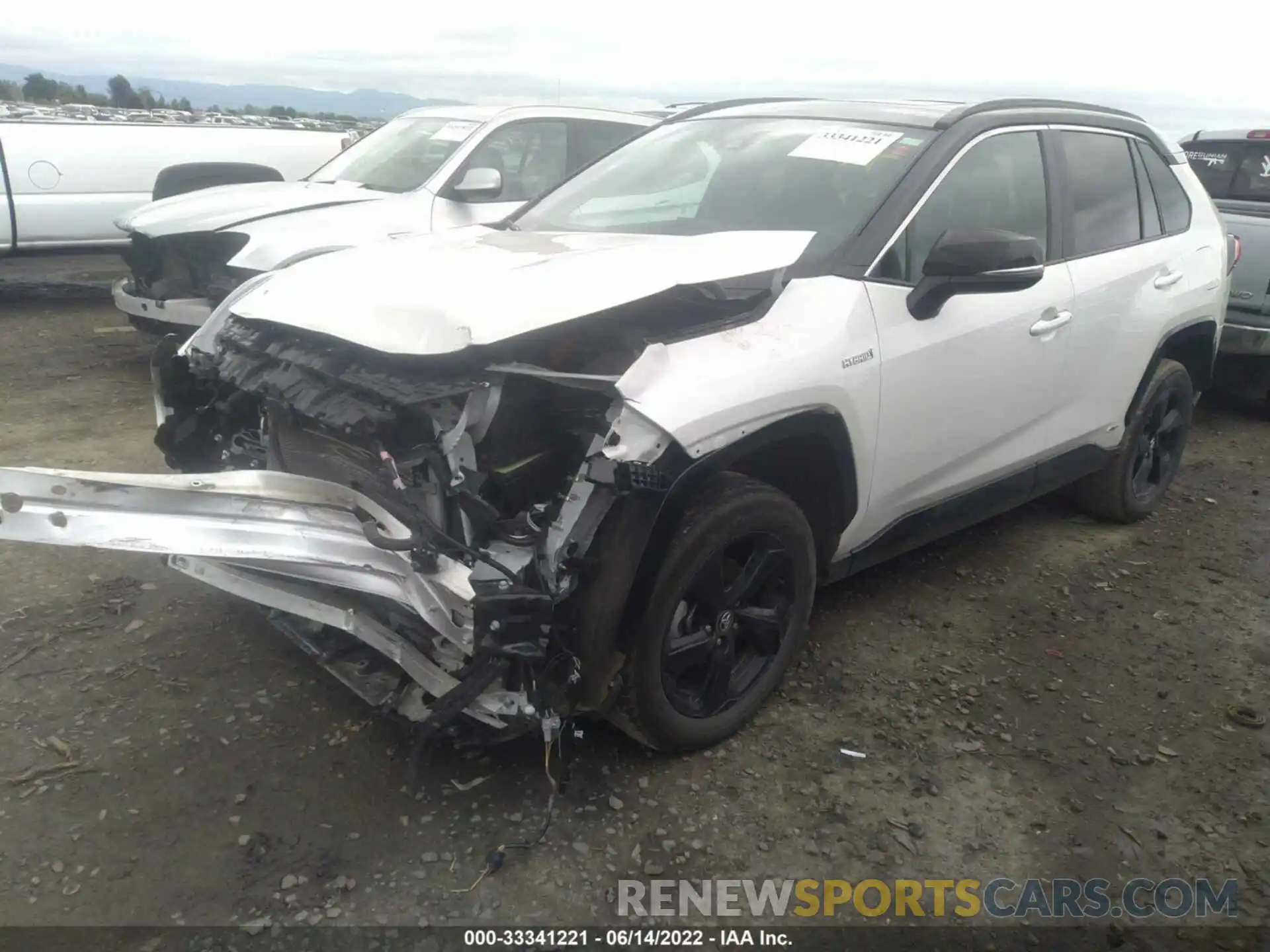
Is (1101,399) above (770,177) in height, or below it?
below

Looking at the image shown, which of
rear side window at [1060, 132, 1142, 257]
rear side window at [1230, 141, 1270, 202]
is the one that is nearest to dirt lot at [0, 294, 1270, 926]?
rear side window at [1060, 132, 1142, 257]

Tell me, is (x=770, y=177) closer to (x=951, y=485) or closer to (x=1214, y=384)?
(x=951, y=485)

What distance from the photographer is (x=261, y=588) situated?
279 centimetres

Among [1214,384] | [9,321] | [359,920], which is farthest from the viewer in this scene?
[9,321]

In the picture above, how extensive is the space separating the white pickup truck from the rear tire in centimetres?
671

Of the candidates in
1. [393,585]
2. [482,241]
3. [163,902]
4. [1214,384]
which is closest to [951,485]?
A: [482,241]

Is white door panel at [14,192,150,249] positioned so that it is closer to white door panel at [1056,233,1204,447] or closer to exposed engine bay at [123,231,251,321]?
exposed engine bay at [123,231,251,321]

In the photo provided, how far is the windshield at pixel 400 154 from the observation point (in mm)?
6801

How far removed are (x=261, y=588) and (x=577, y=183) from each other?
2232 mm

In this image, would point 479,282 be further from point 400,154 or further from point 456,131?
Result: point 400,154

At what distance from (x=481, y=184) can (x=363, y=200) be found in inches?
33.2

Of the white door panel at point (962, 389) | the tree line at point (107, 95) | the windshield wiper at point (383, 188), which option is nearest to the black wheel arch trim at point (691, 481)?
the white door panel at point (962, 389)

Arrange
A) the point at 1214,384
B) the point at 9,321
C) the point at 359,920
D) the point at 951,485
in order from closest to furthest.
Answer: the point at 359,920, the point at 951,485, the point at 1214,384, the point at 9,321

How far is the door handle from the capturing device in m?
3.62
